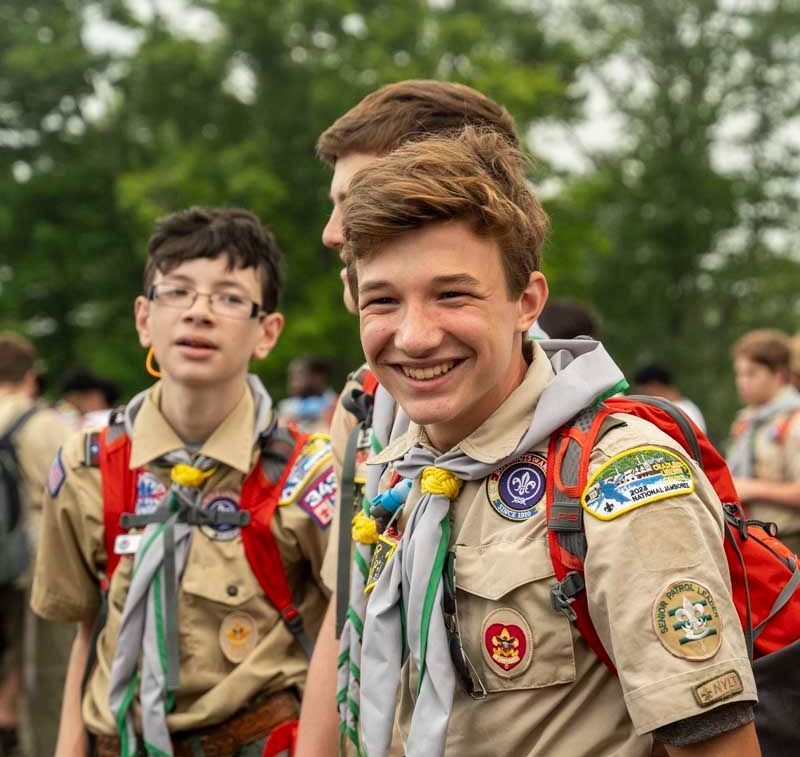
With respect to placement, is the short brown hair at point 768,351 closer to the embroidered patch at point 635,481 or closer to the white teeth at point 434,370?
the white teeth at point 434,370

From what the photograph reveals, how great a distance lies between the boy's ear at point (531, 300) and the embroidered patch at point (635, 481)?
429 mm

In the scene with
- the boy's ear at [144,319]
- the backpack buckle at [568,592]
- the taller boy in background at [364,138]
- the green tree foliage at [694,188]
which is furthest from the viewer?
the green tree foliage at [694,188]

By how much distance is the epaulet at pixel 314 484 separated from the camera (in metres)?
3.61

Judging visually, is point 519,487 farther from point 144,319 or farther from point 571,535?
point 144,319

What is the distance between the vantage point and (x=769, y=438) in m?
7.61

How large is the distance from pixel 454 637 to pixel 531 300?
70cm

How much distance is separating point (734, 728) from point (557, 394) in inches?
27.3

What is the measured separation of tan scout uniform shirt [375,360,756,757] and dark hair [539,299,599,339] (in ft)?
8.17

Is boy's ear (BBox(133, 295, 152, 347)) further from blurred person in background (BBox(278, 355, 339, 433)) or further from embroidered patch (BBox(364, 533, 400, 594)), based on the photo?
blurred person in background (BBox(278, 355, 339, 433))

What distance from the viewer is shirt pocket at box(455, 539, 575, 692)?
2.14m

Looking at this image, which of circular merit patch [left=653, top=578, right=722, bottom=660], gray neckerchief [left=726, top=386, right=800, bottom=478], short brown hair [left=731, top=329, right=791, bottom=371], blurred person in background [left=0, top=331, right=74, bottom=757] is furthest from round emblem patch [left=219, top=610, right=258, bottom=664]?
short brown hair [left=731, top=329, right=791, bottom=371]

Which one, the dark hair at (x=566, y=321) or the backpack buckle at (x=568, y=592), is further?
the dark hair at (x=566, y=321)

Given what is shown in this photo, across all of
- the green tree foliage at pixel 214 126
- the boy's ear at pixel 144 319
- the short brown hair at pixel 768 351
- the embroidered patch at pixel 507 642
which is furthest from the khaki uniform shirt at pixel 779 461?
the green tree foliage at pixel 214 126

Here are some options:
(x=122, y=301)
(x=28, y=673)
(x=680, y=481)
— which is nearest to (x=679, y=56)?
(x=122, y=301)
